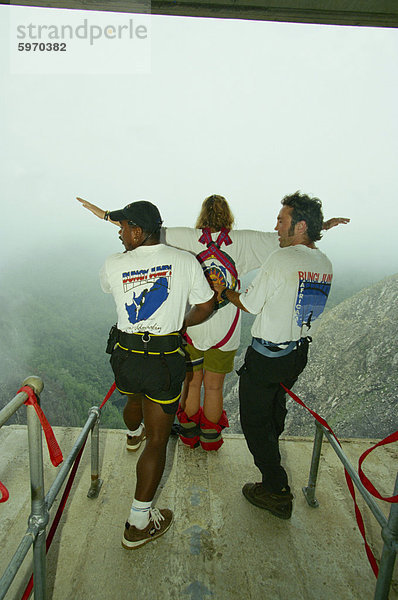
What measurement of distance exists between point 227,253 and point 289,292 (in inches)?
27.0

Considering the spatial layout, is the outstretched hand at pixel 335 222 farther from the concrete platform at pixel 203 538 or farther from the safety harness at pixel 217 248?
the concrete platform at pixel 203 538

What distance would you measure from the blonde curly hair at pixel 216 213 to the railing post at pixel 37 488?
63.4 inches

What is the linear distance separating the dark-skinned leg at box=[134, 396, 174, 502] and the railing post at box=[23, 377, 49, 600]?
23.8 inches

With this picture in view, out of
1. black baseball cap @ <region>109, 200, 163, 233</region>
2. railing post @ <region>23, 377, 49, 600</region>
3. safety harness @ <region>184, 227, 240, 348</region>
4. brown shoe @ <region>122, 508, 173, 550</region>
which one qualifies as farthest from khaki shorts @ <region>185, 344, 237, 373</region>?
railing post @ <region>23, 377, 49, 600</region>

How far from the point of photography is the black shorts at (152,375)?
5.94 ft

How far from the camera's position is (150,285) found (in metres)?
1.79

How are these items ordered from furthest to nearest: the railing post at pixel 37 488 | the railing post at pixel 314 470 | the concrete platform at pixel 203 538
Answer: the railing post at pixel 314 470 → the concrete platform at pixel 203 538 → the railing post at pixel 37 488

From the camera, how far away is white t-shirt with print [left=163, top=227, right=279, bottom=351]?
246 cm

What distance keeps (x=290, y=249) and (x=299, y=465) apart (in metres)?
1.68

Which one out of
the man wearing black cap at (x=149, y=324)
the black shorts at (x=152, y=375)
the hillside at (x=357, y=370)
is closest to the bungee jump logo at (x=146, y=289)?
the man wearing black cap at (x=149, y=324)

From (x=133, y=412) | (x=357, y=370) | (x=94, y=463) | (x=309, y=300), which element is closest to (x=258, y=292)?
(x=309, y=300)

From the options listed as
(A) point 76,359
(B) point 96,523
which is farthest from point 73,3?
(A) point 76,359

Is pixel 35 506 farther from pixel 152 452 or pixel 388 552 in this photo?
pixel 388 552

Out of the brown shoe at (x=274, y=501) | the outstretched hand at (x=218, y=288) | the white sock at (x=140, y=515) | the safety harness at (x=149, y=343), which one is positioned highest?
→ the outstretched hand at (x=218, y=288)
